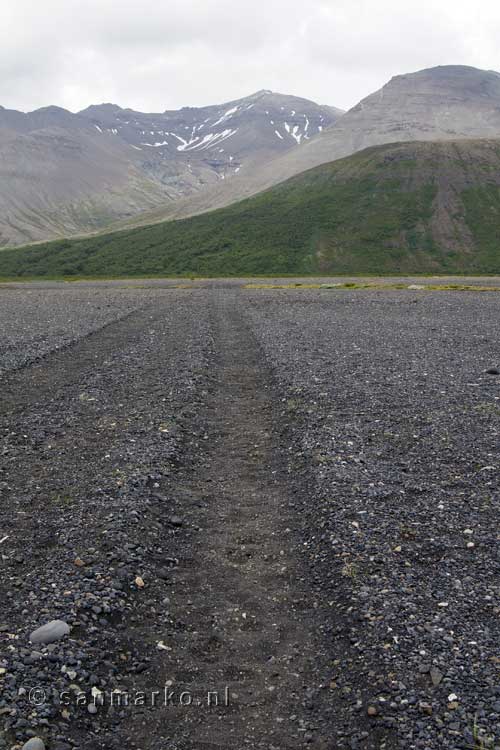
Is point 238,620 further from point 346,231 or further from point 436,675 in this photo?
point 346,231

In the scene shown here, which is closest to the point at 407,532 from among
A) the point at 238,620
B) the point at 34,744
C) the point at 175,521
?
the point at 238,620

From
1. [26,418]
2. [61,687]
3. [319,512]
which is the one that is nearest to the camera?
[61,687]

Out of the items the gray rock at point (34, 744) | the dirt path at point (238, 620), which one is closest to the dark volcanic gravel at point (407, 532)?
the dirt path at point (238, 620)

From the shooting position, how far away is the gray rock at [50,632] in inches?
290

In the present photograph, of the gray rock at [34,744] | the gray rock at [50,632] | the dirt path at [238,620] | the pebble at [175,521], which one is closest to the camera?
the gray rock at [34,744]

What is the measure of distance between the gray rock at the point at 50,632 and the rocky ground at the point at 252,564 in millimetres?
52

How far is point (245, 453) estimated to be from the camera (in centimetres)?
1480

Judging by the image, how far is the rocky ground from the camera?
21.3 feet

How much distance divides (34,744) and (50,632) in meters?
1.64

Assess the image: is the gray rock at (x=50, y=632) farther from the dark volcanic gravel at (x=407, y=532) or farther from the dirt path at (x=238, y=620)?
the dark volcanic gravel at (x=407, y=532)

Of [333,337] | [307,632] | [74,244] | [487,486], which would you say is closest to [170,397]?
[487,486]

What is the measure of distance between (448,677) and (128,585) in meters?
4.30

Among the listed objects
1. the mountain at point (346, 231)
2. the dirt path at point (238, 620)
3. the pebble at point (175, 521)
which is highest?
the mountain at point (346, 231)

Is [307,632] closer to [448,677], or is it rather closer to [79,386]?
[448,677]
